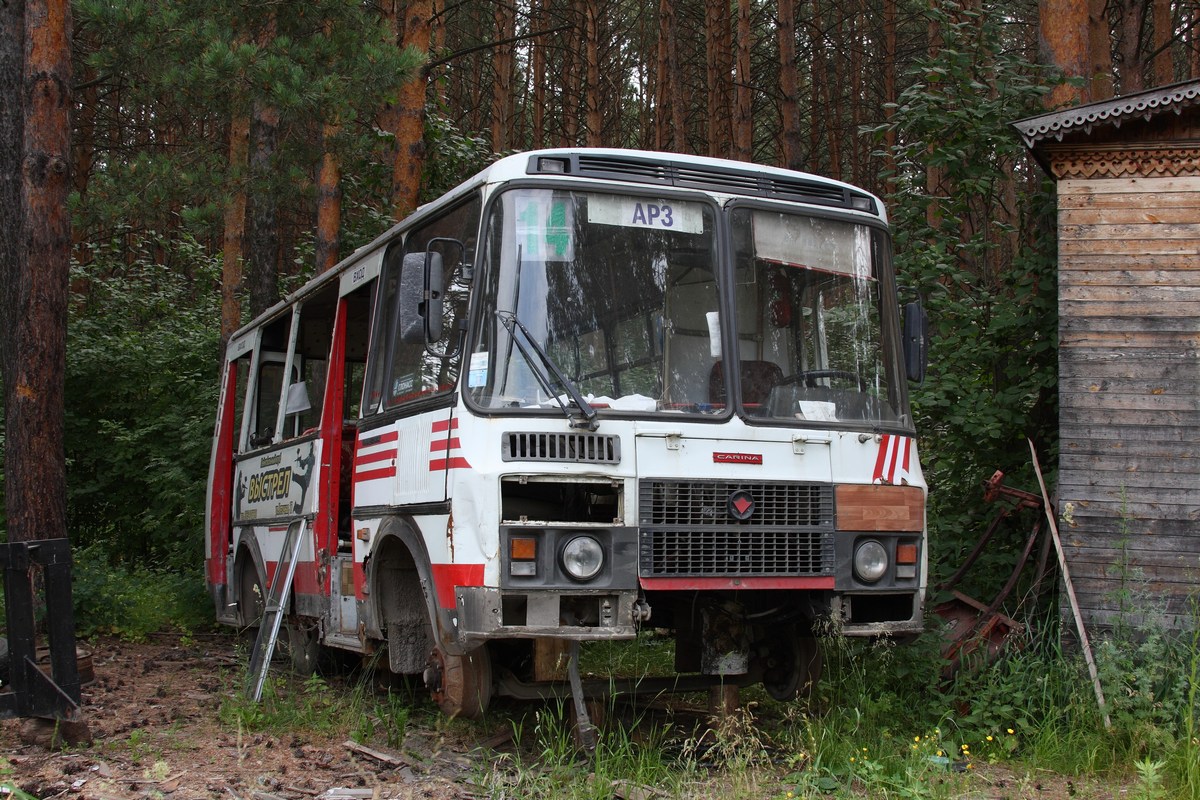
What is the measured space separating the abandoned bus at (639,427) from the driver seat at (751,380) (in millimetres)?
14

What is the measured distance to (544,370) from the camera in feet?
19.2

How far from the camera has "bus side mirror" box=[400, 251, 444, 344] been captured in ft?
19.3

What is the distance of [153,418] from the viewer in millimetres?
14922

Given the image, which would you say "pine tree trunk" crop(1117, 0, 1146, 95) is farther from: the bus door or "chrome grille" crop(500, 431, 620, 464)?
"chrome grille" crop(500, 431, 620, 464)

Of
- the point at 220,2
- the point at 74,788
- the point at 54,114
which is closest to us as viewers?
the point at 74,788

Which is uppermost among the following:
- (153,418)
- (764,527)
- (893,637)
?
(153,418)

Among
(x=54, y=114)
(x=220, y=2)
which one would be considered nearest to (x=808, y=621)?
(x=54, y=114)

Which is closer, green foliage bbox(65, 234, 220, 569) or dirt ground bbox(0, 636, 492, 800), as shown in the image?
dirt ground bbox(0, 636, 492, 800)

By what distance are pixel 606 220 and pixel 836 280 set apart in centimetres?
141

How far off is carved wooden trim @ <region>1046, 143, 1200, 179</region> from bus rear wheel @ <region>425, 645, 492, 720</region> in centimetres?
→ 495

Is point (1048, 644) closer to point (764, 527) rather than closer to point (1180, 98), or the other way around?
point (764, 527)

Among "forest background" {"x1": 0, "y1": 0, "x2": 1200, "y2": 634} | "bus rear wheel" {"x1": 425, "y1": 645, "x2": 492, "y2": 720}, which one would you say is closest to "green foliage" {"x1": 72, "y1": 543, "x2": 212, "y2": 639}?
"forest background" {"x1": 0, "y1": 0, "x2": 1200, "y2": 634}

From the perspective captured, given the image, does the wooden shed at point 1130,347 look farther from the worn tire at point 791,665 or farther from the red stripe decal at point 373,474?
the red stripe decal at point 373,474

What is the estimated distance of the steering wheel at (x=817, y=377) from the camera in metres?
6.49
